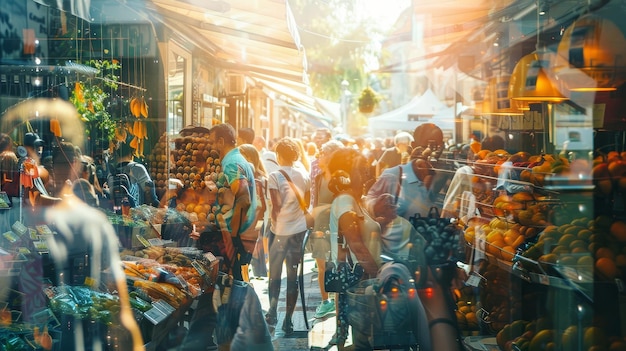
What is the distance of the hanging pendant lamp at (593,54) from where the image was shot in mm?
4480

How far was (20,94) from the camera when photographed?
7.42m

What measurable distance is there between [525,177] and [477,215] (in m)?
1.08

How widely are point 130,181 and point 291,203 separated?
1.58 metres

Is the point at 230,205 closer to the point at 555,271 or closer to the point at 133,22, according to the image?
the point at 133,22

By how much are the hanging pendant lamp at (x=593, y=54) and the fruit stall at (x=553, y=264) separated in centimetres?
51

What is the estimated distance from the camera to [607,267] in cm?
416

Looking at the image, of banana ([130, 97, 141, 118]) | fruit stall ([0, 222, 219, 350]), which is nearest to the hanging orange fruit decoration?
banana ([130, 97, 141, 118])

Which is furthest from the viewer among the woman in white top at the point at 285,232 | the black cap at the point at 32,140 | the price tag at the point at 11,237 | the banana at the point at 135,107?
the banana at the point at 135,107

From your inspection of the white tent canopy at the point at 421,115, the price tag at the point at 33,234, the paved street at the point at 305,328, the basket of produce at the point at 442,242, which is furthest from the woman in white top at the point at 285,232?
the white tent canopy at the point at 421,115

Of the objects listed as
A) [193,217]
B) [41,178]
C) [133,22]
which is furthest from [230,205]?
[133,22]

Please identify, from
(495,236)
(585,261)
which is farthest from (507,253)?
(585,261)

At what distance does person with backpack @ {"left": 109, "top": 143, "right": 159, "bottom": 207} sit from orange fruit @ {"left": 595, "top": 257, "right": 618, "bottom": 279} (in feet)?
13.4

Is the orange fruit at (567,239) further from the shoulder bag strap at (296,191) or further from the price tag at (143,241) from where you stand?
the shoulder bag strap at (296,191)

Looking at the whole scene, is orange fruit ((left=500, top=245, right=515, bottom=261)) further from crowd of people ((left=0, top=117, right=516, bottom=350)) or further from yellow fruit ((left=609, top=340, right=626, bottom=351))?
yellow fruit ((left=609, top=340, right=626, bottom=351))
